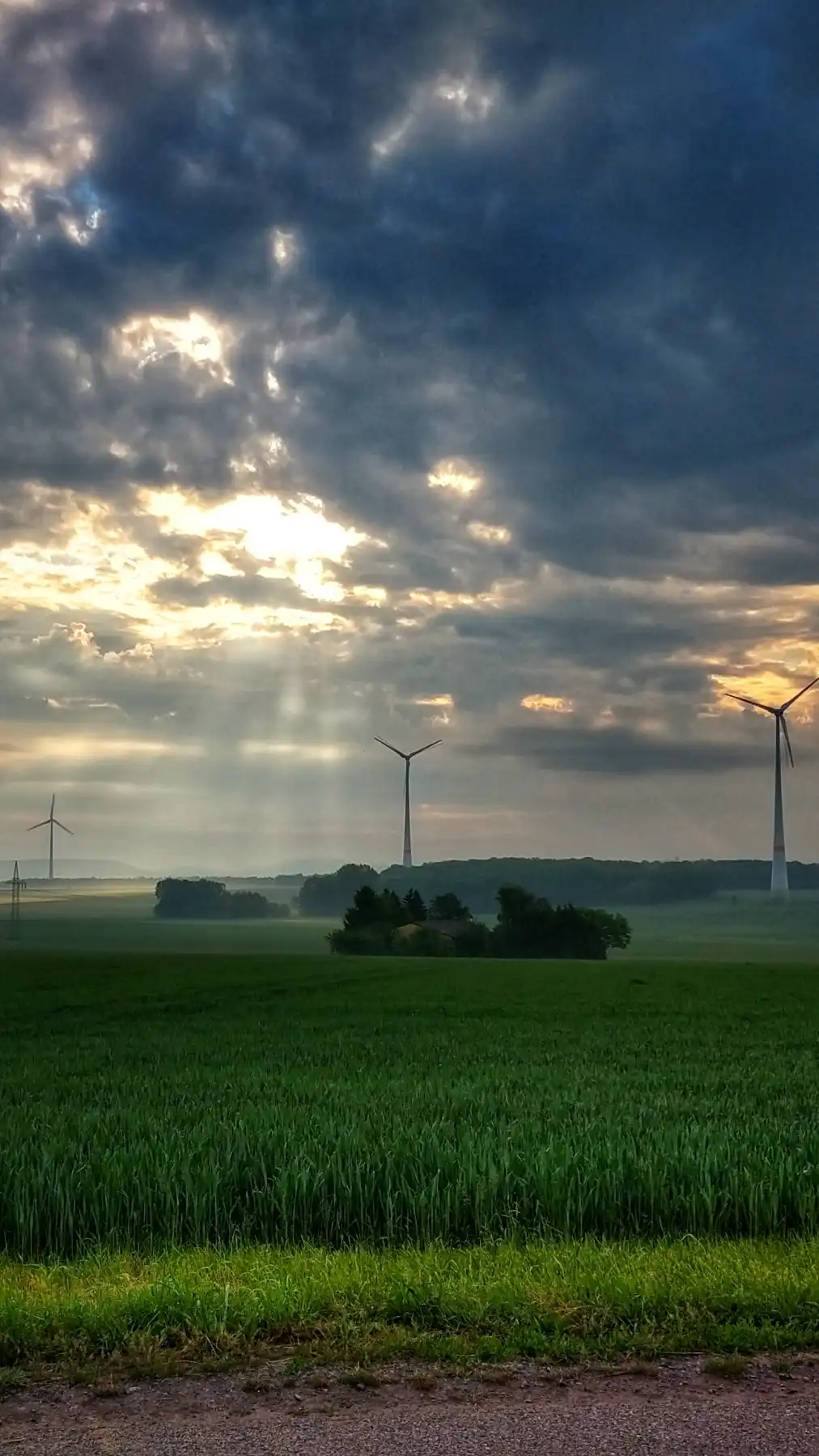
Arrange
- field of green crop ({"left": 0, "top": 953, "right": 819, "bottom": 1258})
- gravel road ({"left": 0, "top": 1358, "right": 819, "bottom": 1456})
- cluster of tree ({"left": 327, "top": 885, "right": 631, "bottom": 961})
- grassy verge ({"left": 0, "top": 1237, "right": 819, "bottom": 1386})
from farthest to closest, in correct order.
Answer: cluster of tree ({"left": 327, "top": 885, "right": 631, "bottom": 961}), field of green crop ({"left": 0, "top": 953, "right": 819, "bottom": 1258}), grassy verge ({"left": 0, "top": 1237, "right": 819, "bottom": 1386}), gravel road ({"left": 0, "top": 1358, "right": 819, "bottom": 1456})

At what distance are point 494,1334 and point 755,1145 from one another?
7492mm

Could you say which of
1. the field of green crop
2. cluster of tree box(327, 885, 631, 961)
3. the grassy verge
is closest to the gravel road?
the grassy verge

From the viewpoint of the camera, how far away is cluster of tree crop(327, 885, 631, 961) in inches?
4409

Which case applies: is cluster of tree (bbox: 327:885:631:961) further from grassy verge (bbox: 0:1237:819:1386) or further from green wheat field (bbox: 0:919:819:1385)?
grassy verge (bbox: 0:1237:819:1386)

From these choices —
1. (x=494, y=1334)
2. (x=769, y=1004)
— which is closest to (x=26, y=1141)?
(x=494, y=1334)

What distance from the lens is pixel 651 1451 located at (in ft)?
19.9

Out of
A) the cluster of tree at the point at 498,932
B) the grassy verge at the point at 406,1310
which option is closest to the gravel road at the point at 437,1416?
the grassy verge at the point at 406,1310

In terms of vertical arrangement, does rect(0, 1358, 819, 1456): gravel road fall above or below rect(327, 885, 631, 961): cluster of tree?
above

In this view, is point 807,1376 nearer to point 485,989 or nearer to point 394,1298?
point 394,1298

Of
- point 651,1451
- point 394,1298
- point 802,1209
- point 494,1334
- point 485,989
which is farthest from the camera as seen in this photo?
point 485,989

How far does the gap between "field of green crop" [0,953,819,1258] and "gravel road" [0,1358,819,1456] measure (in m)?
4.22

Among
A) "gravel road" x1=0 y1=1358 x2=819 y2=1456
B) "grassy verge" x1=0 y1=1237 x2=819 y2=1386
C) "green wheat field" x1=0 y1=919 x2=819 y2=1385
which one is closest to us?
"gravel road" x1=0 y1=1358 x2=819 y2=1456

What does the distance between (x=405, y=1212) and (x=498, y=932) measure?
346 feet

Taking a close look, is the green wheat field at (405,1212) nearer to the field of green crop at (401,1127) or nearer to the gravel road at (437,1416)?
the field of green crop at (401,1127)
